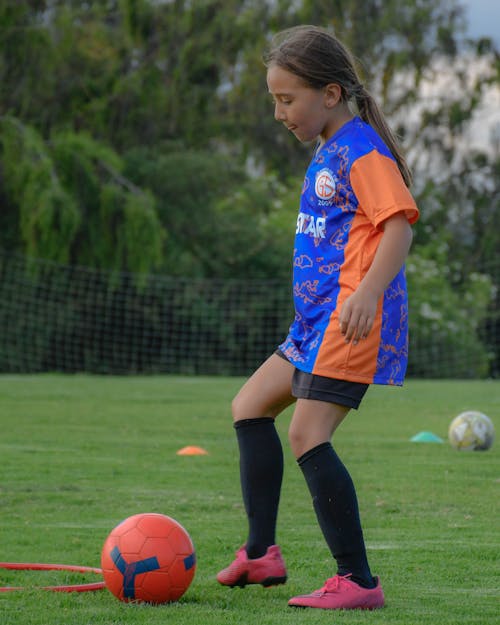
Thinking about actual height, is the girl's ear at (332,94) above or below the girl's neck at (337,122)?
above

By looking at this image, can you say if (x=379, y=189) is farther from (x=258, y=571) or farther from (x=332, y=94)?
(x=258, y=571)

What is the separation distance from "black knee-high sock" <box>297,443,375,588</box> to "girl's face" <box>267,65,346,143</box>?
103 cm

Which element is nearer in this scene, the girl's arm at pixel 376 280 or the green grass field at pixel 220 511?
the girl's arm at pixel 376 280

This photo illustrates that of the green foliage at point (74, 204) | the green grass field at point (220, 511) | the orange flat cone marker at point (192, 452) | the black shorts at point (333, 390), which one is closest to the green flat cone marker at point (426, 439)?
the green grass field at point (220, 511)

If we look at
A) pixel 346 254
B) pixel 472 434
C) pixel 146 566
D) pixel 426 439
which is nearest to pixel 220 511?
pixel 146 566

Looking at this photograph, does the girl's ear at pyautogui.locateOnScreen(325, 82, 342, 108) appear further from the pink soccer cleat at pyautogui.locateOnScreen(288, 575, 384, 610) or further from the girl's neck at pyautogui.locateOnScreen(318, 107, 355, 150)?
the pink soccer cleat at pyautogui.locateOnScreen(288, 575, 384, 610)

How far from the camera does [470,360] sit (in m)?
30.5

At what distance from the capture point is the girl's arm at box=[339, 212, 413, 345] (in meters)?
3.62

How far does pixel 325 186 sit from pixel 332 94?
31 cm

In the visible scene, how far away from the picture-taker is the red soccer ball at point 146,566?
150 inches

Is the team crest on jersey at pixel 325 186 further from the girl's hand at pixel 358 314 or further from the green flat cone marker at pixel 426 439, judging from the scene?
the green flat cone marker at pixel 426 439

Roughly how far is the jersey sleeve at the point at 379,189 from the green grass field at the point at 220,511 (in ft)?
4.04

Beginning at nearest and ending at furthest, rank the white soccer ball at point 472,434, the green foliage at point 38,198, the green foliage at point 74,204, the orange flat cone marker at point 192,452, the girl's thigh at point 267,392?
the girl's thigh at point 267,392 → the orange flat cone marker at point 192,452 → the white soccer ball at point 472,434 → the green foliage at point 38,198 → the green foliage at point 74,204

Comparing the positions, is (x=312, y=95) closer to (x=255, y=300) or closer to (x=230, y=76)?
(x=255, y=300)
